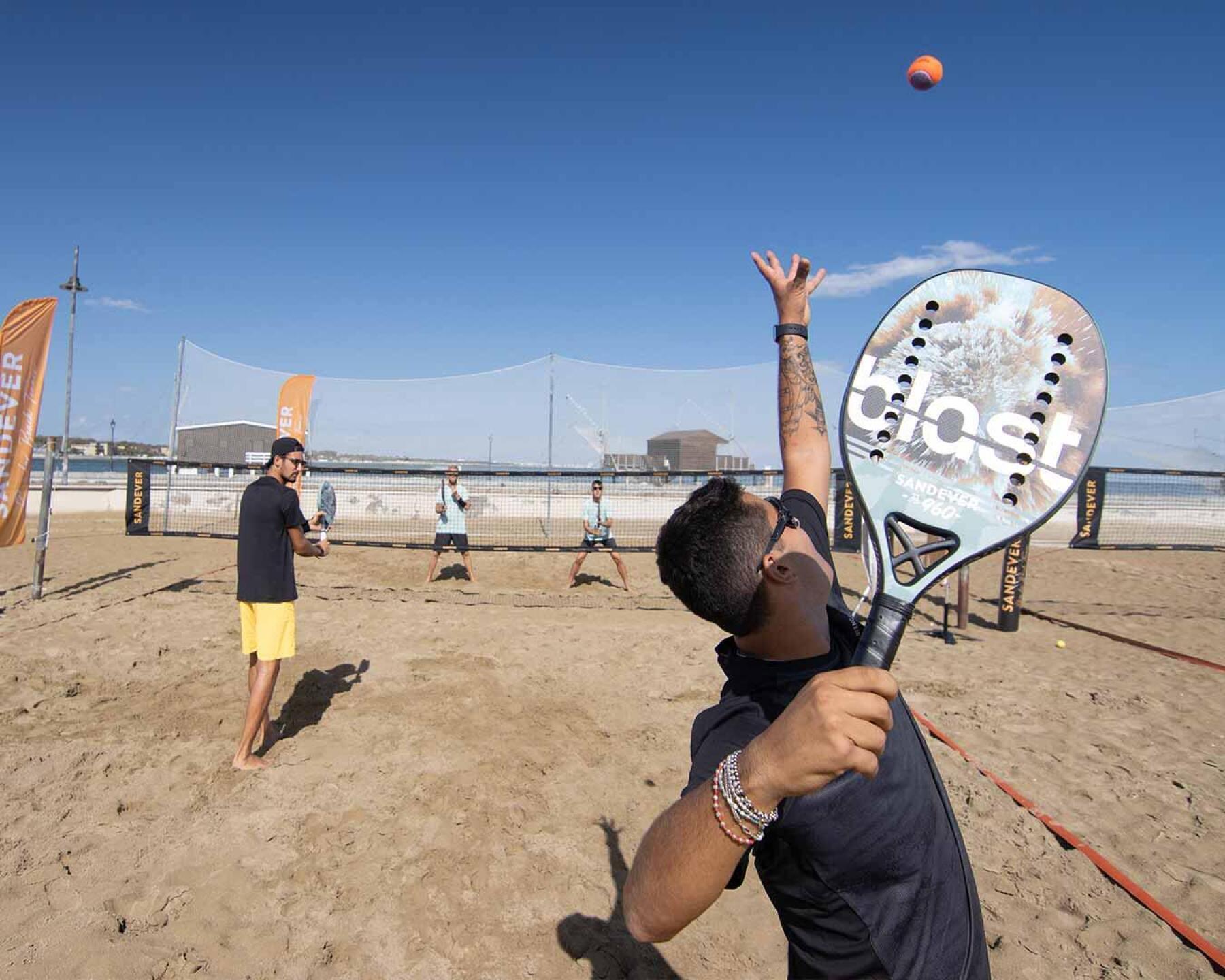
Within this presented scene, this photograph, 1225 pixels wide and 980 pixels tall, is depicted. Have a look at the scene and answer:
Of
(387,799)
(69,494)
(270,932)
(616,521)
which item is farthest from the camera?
(69,494)

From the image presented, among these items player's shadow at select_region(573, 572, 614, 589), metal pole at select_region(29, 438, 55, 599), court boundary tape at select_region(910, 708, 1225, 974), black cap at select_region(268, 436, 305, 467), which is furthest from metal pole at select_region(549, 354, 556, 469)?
court boundary tape at select_region(910, 708, 1225, 974)

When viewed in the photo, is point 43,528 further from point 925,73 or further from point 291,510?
point 925,73

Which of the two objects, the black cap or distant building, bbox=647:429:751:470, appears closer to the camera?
the black cap

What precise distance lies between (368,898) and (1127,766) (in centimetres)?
449

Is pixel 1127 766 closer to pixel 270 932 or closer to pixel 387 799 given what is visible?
pixel 387 799

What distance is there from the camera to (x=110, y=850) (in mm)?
3377

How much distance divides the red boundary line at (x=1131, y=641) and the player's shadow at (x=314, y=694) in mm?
7613

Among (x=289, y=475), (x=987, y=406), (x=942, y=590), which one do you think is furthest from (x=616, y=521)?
(x=987, y=406)

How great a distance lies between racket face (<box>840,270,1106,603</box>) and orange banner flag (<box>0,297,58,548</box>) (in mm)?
8762

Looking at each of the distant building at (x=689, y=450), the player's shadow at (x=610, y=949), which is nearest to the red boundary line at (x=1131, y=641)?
the player's shadow at (x=610, y=949)

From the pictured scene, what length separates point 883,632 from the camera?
1133mm

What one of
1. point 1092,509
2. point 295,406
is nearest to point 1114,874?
point 1092,509

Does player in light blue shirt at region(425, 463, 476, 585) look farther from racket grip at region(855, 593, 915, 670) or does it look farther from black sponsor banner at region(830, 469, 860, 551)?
racket grip at region(855, 593, 915, 670)

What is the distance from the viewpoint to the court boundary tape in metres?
2.79
